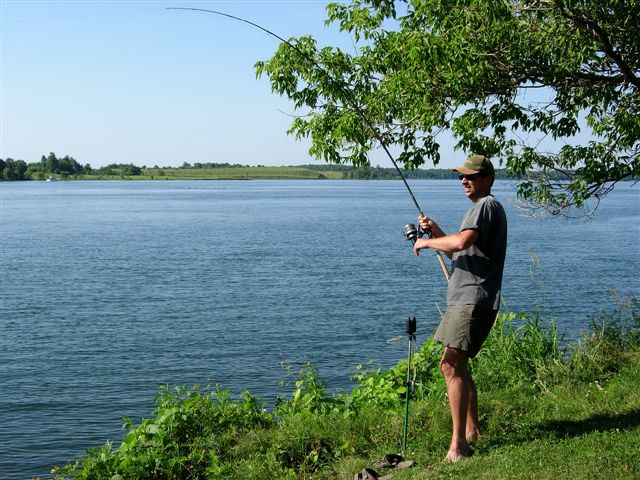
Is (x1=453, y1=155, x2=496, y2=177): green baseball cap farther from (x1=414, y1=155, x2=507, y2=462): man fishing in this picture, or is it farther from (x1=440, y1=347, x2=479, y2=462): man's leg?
(x1=440, y1=347, x2=479, y2=462): man's leg

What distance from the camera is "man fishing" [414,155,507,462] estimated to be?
5173 mm

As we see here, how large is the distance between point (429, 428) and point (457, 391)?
3.42ft

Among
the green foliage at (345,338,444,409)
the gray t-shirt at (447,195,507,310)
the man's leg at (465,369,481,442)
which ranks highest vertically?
the gray t-shirt at (447,195,507,310)

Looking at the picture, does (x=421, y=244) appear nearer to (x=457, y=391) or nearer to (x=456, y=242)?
(x=456, y=242)

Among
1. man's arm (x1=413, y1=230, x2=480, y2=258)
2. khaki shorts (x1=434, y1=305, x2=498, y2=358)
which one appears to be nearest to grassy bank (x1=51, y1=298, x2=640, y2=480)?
khaki shorts (x1=434, y1=305, x2=498, y2=358)

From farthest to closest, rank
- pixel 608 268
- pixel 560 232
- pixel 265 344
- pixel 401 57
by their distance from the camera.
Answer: pixel 560 232 < pixel 608 268 < pixel 265 344 < pixel 401 57

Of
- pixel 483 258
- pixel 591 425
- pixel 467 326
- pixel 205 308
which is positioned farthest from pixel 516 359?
pixel 205 308

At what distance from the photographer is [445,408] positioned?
658cm

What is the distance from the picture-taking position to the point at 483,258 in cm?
526

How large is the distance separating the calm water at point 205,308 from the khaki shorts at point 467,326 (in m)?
4.11

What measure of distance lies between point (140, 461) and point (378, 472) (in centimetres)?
224

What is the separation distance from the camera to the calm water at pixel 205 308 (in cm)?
1245

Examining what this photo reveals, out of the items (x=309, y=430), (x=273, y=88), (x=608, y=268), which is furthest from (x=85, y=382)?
(x=608, y=268)

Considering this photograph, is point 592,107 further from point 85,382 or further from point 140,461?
point 85,382
